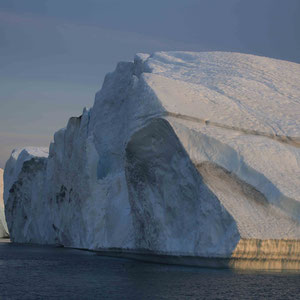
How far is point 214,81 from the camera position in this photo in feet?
51.6

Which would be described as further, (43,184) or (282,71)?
(43,184)

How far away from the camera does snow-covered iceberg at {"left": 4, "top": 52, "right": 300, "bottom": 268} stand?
444 inches

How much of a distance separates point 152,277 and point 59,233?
1549cm

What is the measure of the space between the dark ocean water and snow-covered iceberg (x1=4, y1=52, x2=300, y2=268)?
0.64 metres

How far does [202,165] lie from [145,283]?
3.13 metres

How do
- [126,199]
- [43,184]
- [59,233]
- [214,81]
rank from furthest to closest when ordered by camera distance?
[43,184] → [59,233] → [126,199] → [214,81]

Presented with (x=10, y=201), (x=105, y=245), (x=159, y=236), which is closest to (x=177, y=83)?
(x=159, y=236)

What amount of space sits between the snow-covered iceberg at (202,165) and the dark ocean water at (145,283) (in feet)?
2.10

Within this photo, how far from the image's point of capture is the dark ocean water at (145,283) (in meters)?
8.59

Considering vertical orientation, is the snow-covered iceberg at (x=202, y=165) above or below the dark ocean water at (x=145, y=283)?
above

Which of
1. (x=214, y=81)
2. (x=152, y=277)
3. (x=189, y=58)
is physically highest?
(x=189, y=58)

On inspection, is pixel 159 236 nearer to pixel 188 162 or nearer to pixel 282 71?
pixel 188 162

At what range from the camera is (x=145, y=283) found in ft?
32.3

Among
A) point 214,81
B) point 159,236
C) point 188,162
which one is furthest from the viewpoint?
point 214,81
